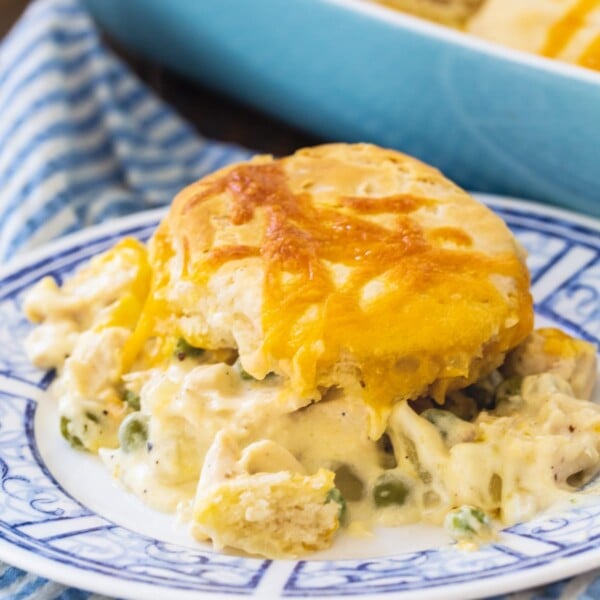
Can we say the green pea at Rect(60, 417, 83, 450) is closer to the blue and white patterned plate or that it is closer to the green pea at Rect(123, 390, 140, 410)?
the blue and white patterned plate

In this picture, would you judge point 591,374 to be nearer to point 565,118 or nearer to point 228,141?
point 565,118

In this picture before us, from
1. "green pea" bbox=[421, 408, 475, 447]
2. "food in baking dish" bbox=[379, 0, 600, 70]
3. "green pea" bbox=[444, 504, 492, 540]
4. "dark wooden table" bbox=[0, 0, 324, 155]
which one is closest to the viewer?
"green pea" bbox=[444, 504, 492, 540]

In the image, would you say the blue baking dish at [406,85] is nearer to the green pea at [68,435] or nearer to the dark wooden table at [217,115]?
the dark wooden table at [217,115]

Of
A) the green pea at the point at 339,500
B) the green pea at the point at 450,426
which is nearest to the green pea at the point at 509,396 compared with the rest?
the green pea at the point at 450,426

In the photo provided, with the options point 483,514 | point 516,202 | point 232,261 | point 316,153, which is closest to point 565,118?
point 516,202

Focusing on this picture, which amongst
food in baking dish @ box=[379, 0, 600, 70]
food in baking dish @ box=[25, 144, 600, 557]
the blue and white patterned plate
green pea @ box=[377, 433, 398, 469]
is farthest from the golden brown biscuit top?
food in baking dish @ box=[379, 0, 600, 70]

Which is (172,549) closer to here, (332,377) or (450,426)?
(332,377)

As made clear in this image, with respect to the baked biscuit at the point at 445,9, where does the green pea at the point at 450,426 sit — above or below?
below
